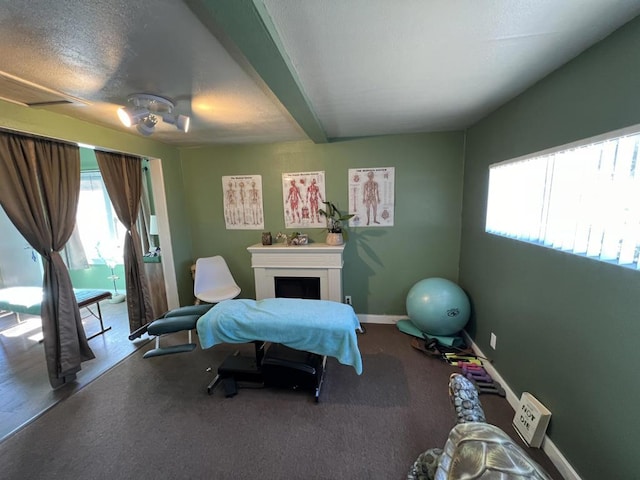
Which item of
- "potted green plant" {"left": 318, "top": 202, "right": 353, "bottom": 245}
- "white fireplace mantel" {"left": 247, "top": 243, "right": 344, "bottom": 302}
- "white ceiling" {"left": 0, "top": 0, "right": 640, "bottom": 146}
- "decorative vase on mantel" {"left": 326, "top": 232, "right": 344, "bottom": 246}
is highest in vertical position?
"white ceiling" {"left": 0, "top": 0, "right": 640, "bottom": 146}

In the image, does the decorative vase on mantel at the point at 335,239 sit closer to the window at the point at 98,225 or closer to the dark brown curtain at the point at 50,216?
the dark brown curtain at the point at 50,216

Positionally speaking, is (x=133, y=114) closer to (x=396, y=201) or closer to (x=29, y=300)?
(x=396, y=201)

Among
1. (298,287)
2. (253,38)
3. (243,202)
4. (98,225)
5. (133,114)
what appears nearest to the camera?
(253,38)

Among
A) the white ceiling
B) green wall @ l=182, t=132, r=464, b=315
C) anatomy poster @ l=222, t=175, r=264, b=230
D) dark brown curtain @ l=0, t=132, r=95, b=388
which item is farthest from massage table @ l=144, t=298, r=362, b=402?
the white ceiling

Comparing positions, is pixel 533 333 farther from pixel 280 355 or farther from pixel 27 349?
pixel 27 349

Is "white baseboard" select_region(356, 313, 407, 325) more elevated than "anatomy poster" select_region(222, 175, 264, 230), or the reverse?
"anatomy poster" select_region(222, 175, 264, 230)

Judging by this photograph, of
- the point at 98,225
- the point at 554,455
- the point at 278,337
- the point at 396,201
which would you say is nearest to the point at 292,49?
the point at 278,337

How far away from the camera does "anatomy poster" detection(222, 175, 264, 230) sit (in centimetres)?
328

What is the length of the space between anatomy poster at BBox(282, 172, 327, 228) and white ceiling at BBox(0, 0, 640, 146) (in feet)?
3.75

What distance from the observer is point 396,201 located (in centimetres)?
299

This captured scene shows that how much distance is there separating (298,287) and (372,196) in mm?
1471

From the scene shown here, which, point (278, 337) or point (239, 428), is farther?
point (278, 337)

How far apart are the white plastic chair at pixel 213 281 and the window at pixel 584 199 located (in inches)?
118

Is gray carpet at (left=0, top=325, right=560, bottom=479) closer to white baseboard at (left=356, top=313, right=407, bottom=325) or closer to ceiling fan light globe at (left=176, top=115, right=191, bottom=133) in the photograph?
white baseboard at (left=356, top=313, right=407, bottom=325)
